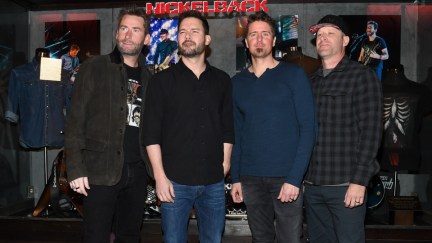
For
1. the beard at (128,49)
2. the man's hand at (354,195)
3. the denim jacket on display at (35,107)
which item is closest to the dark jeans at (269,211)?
the man's hand at (354,195)

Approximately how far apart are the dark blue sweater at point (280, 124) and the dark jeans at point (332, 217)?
272mm

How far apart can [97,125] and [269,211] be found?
1.22 metres

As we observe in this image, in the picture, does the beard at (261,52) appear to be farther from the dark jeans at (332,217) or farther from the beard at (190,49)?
the dark jeans at (332,217)

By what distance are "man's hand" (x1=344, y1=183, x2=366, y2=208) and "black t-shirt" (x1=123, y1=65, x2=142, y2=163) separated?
134 cm

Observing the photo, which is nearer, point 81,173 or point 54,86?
point 81,173

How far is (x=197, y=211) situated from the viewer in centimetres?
268

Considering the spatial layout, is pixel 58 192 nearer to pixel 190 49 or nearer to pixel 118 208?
pixel 118 208

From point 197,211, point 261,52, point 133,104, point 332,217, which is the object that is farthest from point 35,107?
point 332,217

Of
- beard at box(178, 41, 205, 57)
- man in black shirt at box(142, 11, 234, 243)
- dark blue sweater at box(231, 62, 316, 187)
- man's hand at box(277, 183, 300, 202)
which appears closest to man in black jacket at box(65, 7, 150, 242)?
man in black shirt at box(142, 11, 234, 243)

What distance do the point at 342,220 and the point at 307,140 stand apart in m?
0.55

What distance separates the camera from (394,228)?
14.8 feet

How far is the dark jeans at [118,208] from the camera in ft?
8.41

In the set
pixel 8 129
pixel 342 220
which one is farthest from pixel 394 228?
pixel 8 129

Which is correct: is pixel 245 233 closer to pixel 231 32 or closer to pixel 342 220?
pixel 342 220
